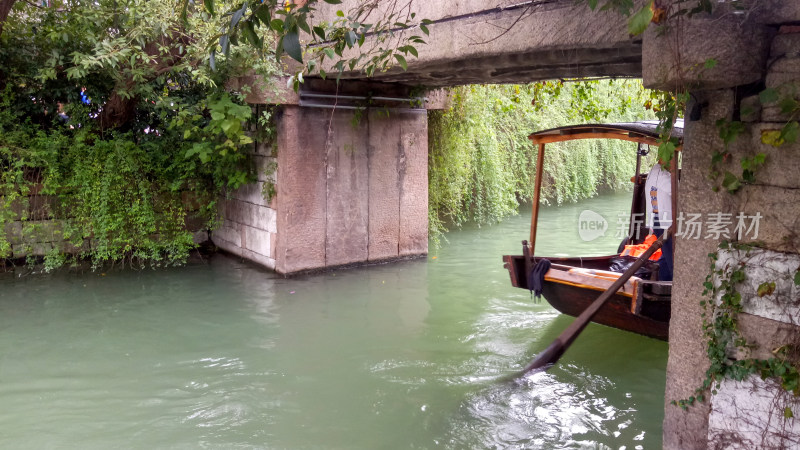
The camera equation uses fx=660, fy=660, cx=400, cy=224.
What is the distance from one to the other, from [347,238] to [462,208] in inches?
166

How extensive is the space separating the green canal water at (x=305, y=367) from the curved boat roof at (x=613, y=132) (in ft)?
6.70

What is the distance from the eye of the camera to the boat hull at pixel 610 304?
18.9ft

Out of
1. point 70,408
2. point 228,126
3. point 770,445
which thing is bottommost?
point 70,408

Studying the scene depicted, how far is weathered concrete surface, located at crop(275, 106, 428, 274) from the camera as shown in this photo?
8.82 m

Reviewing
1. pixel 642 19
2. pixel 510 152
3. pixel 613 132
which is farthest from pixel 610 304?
pixel 510 152

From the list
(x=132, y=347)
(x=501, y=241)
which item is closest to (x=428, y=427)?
(x=132, y=347)

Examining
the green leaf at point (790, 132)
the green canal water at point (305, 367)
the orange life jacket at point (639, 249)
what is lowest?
the green canal water at point (305, 367)

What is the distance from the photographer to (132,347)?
6.34 metres

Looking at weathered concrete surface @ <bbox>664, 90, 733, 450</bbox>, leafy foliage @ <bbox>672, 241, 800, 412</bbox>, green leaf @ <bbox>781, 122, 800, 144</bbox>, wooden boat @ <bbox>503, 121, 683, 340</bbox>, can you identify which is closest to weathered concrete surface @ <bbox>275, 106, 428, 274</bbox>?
wooden boat @ <bbox>503, 121, 683, 340</bbox>

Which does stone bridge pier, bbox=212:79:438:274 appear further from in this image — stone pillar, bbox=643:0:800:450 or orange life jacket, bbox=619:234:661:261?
stone pillar, bbox=643:0:800:450

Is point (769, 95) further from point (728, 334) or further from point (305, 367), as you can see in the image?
point (305, 367)

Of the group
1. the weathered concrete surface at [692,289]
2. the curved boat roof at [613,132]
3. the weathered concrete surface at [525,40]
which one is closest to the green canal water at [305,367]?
the weathered concrete surface at [692,289]

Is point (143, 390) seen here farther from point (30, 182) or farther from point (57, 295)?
point (30, 182)

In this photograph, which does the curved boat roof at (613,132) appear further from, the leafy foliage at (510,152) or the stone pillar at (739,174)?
the stone pillar at (739,174)
